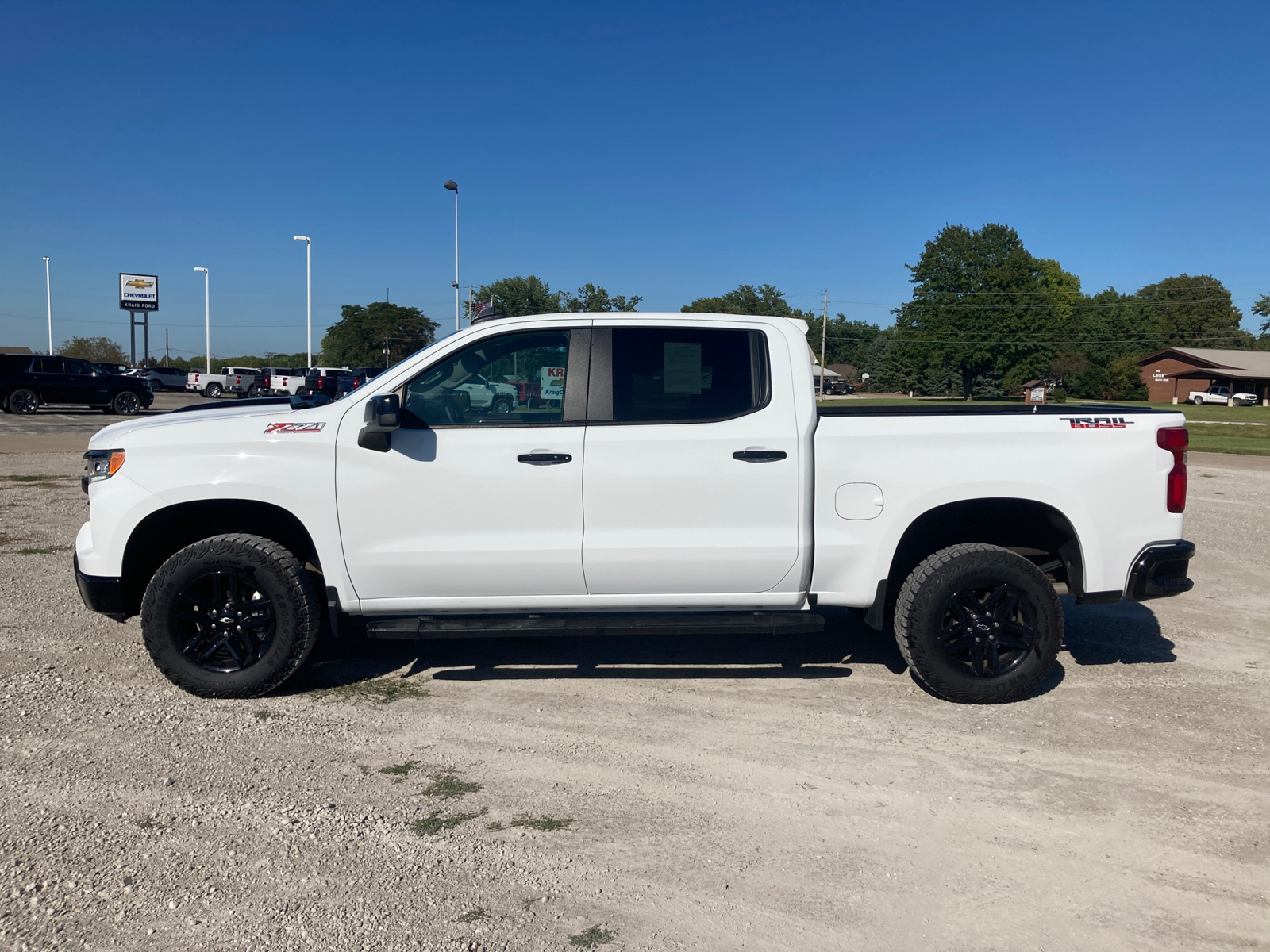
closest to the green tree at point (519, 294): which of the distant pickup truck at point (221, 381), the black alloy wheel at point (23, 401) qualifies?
the distant pickup truck at point (221, 381)

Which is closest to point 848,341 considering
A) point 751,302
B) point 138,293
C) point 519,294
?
point 751,302

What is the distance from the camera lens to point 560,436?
4.55 m

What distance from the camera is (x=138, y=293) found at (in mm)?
68875

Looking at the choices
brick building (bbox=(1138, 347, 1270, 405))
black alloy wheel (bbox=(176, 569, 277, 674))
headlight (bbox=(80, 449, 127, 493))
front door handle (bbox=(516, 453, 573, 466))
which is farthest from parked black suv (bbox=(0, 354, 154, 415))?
brick building (bbox=(1138, 347, 1270, 405))

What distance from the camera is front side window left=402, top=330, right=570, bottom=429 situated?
461cm

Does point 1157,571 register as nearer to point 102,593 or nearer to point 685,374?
point 685,374

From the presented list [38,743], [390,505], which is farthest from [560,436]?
[38,743]

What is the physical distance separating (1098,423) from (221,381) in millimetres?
55316

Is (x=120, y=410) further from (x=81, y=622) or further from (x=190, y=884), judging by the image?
(x=190, y=884)

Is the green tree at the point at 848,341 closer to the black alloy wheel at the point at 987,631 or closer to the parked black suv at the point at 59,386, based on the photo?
the parked black suv at the point at 59,386

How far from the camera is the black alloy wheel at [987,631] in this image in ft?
15.3

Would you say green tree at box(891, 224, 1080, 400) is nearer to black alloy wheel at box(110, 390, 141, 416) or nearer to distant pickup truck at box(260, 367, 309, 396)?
distant pickup truck at box(260, 367, 309, 396)

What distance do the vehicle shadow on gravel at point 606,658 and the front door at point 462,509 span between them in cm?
82

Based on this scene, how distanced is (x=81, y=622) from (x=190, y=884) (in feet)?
12.4
